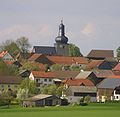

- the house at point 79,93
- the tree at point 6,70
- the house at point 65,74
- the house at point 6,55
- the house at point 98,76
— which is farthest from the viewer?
the house at point 6,55

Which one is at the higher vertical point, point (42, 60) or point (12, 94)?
point (42, 60)

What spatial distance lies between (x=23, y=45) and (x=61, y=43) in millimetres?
23164

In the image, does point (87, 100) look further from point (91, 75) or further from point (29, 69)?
point (29, 69)

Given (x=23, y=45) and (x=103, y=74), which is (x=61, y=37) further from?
(x=103, y=74)

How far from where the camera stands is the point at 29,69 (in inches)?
4550

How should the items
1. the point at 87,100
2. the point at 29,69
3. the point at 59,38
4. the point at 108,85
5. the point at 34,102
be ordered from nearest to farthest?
1. the point at 34,102
2. the point at 87,100
3. the point at 108,85
4. the point at 29,69
5. the point at 59,38

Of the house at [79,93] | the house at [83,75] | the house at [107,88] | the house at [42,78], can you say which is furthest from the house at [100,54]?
the house at [79,93]

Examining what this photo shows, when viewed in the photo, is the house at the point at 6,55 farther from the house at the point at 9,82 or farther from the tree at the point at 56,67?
the house at the point at 9,82

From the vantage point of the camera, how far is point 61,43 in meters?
169

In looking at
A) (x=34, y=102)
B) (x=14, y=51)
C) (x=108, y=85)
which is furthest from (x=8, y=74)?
(x=14, y=51)

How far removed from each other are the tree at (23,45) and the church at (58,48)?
13860mm

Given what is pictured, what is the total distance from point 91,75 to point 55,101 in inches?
1059

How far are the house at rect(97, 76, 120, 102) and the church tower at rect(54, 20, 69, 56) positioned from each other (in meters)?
61.9

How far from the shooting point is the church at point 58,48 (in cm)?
16588
